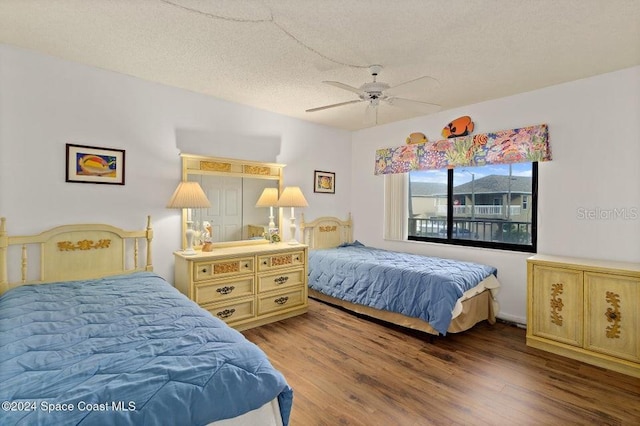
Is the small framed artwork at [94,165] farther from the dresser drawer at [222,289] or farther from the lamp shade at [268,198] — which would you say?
the lamp shade at [268,198]

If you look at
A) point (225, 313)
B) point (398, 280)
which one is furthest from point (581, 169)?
point (225, 313)

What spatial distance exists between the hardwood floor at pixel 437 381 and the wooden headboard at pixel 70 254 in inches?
55.4

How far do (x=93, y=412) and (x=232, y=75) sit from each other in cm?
274

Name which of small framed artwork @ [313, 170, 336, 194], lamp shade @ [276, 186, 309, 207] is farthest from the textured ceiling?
small framed artwork @ [313, 170, 336, 194]

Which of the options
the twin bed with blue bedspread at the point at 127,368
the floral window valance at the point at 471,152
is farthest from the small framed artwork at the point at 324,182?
the twin bed with blue bedspread at the point at 127,368

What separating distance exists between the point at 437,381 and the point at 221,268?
214 cm

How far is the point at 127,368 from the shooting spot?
4.11 feet

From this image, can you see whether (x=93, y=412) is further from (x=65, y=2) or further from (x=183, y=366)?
(x=65, y=2)

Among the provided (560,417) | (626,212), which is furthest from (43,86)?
(626,212)

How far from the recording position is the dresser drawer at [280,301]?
11.2ft

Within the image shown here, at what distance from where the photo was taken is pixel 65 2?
192 cm

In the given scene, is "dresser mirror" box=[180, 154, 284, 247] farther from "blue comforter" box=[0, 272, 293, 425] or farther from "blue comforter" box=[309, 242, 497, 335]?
"blue comforter" box=[0, 272, 293, 425]

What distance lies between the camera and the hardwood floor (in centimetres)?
196

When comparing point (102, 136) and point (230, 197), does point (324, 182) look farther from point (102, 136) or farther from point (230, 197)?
point (102, 136)
